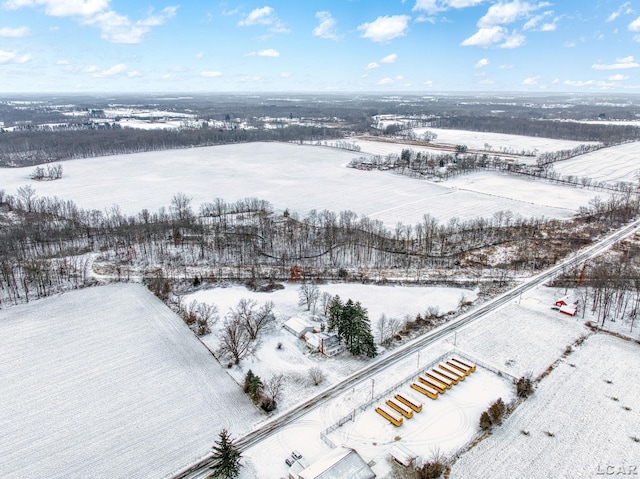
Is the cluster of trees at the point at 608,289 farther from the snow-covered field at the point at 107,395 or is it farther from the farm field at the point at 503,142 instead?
the farm field at the point at 503,142

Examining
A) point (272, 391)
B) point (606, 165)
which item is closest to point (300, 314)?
point (272, 391)

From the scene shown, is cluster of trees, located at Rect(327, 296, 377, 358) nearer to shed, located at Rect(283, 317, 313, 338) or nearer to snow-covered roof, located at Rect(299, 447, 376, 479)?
shed, located at Rect(283, 317, 313, 338)

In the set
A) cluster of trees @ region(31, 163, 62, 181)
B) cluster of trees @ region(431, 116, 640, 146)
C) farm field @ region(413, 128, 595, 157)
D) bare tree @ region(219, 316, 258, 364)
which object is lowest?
bare tree @ region(219, 316, 258, 364)

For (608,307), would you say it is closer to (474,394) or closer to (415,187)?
(474,394)

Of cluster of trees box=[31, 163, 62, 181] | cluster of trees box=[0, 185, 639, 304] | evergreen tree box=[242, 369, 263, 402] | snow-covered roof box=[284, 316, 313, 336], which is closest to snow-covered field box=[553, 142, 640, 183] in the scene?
cluster of trees box=[0, 185, 639, 304]

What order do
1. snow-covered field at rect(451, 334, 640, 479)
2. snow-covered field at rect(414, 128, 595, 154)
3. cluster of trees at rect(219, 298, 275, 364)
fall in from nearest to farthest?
snow-covered field at rect(451, 334, 640, 479), cluster of trees at rect(219, 298, 275, 364), snow-covered field at rect(414, 128, 595, 154)

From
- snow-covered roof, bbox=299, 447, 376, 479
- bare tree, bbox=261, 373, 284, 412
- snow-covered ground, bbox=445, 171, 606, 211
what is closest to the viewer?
snow-covered roof, bbox=299, 447, 376, 479

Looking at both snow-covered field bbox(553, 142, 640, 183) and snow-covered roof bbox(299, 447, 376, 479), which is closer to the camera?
snow-covered roof bbox(299, 447, 376, 479)

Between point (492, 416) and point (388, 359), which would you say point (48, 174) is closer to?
point (388, 359)

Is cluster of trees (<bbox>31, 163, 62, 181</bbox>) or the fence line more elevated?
cluster of trees (<bbox>31, 163, 62, 181</bbox>)
